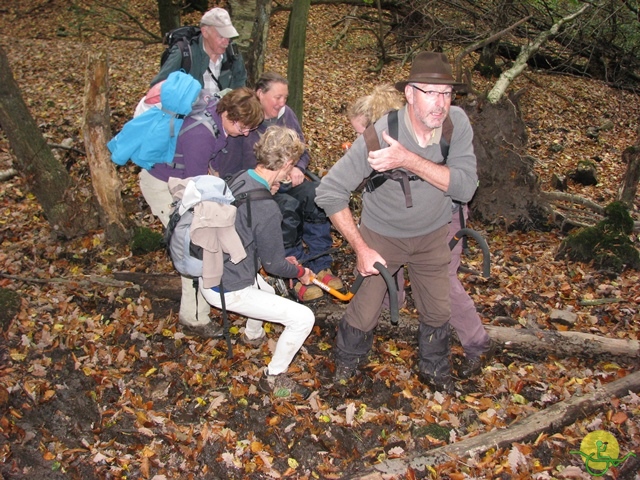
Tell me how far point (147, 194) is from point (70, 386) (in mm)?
1986

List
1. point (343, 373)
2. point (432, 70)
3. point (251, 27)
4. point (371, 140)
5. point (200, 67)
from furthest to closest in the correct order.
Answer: point (251, 27) < point (200, 67) < point (343, 373) < point (371, 140) < point (432, 70)

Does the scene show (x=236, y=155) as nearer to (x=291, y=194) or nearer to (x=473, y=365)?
(x=291, y=194)

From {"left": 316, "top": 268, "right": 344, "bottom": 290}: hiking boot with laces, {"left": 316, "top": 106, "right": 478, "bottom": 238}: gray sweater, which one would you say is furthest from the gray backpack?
{"left": 316, "top": 268, "right": 344, "bottom": 290}: hiking boot with laces

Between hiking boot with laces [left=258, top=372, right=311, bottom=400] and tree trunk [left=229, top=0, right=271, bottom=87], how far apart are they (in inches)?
197

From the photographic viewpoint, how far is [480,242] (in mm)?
4309

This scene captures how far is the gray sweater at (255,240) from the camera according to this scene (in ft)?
14.3

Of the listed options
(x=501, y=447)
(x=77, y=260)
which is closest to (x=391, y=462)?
(x=501, y=447)

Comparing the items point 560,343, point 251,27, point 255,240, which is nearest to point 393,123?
point 255,240

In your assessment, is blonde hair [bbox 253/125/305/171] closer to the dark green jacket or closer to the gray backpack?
the gray backpack

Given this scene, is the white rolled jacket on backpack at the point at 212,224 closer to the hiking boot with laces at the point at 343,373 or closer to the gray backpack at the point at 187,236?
the gray backpack at the point at 187,236

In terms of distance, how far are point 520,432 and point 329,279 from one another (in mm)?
2489

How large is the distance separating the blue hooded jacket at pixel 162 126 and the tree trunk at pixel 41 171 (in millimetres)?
2212

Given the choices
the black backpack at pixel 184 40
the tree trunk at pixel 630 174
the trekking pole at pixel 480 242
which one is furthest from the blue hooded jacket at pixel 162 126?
the tree trunk at pixel 630 174

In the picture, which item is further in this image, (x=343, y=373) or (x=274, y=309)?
(x=343, y=373)
